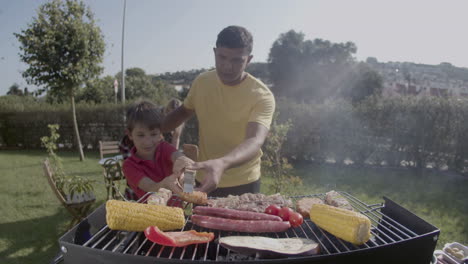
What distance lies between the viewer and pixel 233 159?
7.66ft

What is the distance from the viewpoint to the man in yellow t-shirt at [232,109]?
268 cm

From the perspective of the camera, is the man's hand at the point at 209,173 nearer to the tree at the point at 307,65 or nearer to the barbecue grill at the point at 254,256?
the barbecue grill at the point at 254,256

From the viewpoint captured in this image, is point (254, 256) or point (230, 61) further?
point (230, 61)

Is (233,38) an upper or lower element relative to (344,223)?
upper

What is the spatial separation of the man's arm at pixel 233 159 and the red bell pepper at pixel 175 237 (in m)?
0.46

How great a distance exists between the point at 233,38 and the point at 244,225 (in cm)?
164

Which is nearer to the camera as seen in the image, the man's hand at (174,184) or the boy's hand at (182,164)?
the boy's hand at (182,164)

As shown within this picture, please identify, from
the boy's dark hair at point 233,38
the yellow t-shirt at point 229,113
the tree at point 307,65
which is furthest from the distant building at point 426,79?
the boy's dark hair at point 233,38

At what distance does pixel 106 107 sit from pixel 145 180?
13.5 metres

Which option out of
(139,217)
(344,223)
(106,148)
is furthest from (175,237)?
(106,148)

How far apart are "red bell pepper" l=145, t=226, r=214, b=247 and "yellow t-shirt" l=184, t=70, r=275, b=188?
1.42m

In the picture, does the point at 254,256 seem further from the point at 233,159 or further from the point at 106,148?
the point at 106,148

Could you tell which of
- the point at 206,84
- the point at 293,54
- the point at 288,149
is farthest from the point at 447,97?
the point at 293,54

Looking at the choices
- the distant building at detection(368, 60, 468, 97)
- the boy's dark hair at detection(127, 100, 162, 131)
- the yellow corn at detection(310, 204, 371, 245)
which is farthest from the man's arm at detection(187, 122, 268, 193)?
the distant building at detection(368, 60, 468, 97)
